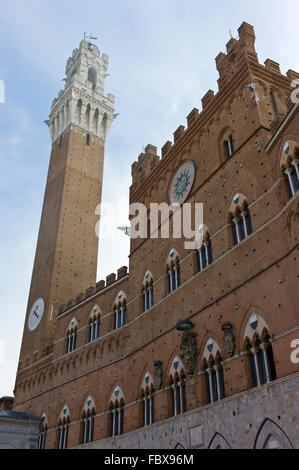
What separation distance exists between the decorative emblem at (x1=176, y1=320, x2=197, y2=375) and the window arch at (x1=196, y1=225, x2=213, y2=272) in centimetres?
194

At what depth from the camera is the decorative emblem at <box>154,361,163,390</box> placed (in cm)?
1516

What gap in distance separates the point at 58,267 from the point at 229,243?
51.2 feet

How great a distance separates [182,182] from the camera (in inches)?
692

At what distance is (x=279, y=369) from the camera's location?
34.5 feet

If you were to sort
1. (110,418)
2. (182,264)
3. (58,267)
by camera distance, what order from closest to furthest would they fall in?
(182,264)
(110,418)
(58,267)

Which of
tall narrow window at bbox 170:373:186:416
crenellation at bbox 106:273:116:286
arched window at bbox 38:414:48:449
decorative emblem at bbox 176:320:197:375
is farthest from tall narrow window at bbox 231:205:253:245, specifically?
arched window at bbox 38:414:48:449

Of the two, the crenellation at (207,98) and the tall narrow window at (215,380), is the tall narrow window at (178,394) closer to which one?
the tall narrow window at (215,380)

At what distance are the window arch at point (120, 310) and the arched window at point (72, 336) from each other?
3293 millimetres

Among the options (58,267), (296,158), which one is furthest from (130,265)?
(296,158)

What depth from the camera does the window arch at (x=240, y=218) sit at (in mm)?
13258

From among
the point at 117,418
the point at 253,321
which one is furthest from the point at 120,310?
the point at 253,321

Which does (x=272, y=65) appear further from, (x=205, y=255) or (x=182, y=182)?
(x=205, y=255)

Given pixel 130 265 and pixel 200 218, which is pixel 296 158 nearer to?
pixel 200 218

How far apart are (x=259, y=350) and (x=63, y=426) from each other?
12.4 meters
